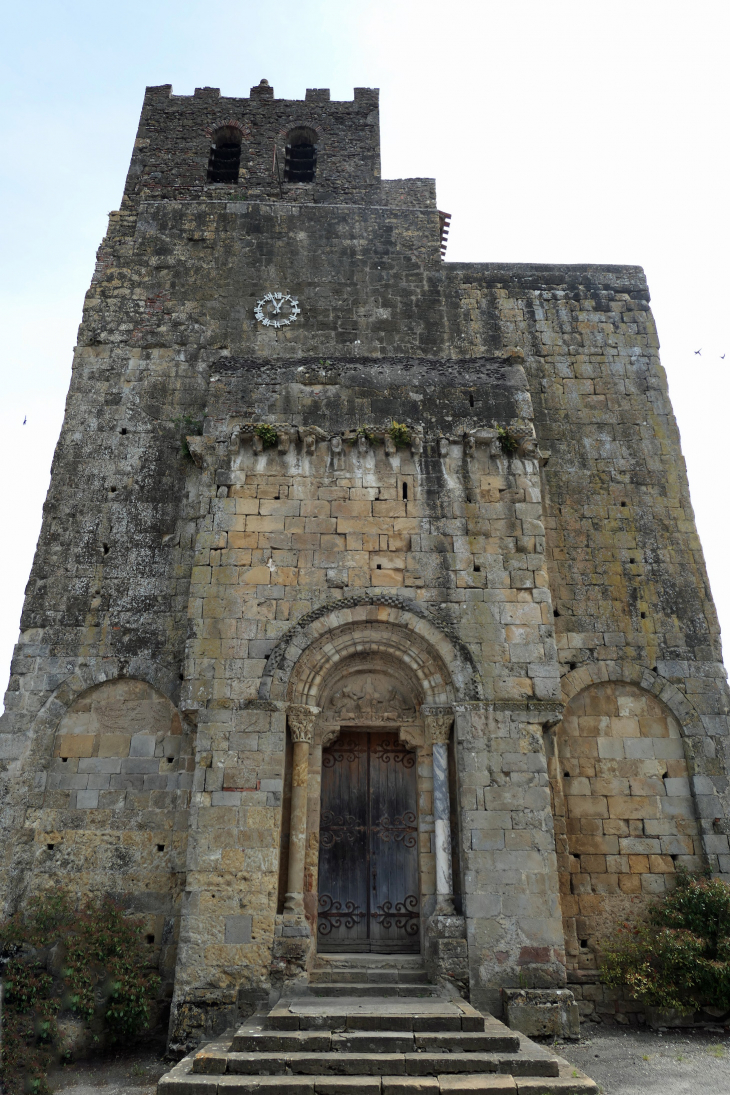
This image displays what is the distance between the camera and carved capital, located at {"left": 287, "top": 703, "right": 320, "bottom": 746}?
8.24m

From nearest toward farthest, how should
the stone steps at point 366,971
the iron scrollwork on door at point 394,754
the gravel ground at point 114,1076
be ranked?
the gravel ground at point 114,1076
the stone steps at point 366,971
the iron scrollwork on door at point 394,754

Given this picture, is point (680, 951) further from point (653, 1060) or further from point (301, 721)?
point (301, 721)

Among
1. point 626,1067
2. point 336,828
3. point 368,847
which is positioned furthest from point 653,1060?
point 336,828

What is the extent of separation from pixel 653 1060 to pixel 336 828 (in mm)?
3876

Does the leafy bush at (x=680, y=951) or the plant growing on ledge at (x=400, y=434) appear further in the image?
the plant growing on ledge at (x=400, y=434)

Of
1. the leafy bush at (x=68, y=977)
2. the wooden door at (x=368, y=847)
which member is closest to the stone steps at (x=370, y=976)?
the wooden door at (x=368, y=847)

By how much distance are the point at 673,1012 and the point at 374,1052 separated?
4.10 m

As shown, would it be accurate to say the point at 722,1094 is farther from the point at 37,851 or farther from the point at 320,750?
the point at 37,851

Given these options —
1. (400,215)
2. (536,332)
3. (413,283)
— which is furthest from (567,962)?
(400,215)

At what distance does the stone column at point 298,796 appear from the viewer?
7.71m

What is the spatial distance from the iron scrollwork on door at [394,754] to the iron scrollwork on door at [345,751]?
18 centimetres

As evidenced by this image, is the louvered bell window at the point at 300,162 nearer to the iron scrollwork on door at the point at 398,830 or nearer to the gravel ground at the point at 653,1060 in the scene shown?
the iron scrollwork on door at the point at 398,830

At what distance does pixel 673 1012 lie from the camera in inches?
318

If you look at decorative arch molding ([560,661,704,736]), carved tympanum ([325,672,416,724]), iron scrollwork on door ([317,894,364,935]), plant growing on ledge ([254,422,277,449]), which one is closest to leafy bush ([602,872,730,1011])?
decorative arch molding ([560,661,704,736])
